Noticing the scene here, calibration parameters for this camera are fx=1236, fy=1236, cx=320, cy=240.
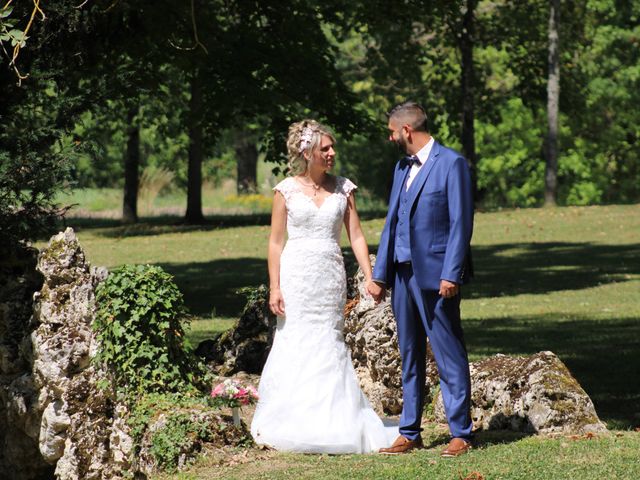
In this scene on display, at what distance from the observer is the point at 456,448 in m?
8.38

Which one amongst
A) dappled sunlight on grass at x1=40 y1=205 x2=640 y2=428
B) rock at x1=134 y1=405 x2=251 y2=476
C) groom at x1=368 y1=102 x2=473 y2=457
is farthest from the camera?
dappled sunlight on grass at x1=40 y1=205 x2=640 y2=428

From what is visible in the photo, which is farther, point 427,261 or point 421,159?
point 421,159

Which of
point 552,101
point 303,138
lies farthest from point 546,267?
point 303,138

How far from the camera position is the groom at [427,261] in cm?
818

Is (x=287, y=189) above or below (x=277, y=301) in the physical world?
above

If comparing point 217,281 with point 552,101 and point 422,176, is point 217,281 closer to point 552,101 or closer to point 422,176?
point 422,176

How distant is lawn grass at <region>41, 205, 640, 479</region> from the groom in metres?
0.49

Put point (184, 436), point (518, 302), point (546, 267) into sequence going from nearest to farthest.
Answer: point (184, 436), point (518, 302), point (546, 267)

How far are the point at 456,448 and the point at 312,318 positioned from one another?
5.05 feet

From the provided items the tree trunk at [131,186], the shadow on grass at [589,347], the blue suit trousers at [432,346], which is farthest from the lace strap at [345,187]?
the tree trunk at [131,186]

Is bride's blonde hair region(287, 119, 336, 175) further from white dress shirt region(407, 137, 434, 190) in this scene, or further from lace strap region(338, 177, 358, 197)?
white dress shirt region(407, 137, 434, 190)

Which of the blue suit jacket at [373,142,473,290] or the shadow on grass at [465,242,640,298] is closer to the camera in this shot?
the blue suit jacket at [373,142,473,290]

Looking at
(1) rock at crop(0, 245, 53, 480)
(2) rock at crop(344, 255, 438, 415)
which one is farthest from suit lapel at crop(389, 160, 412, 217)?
(1) rock at crop(0, 245, 53, 480)

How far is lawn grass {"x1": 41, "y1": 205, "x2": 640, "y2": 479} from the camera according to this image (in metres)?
8.23
